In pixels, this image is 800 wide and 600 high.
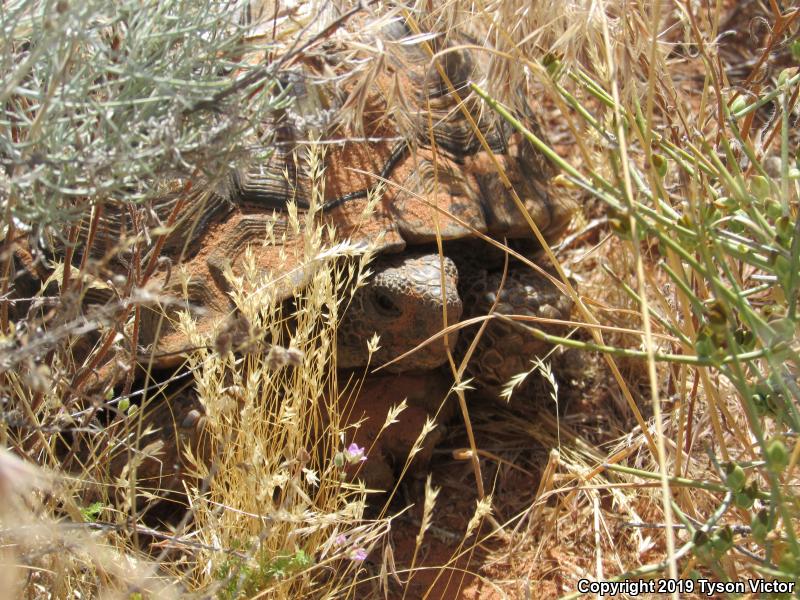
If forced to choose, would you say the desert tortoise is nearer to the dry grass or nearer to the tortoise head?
the tortoise head

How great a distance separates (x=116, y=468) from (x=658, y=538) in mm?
1657

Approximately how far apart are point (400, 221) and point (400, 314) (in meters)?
0.32

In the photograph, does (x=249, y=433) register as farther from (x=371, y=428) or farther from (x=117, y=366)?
(x=371, y=428)

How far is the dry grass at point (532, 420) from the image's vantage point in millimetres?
1229

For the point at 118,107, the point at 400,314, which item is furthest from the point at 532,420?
the point at 118,107
